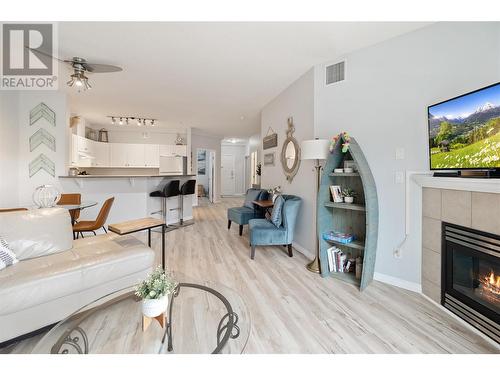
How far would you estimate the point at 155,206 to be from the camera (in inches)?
187

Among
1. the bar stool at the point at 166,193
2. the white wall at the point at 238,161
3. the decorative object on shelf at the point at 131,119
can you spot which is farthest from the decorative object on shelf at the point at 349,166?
the white wall at the point at 238,161

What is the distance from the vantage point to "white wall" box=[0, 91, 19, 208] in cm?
339

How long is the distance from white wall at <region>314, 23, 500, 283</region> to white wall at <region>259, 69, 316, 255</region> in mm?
478

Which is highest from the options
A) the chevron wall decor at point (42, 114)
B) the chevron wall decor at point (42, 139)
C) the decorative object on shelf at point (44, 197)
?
the chevron wall decor at point (42, 114)

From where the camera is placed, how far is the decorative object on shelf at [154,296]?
1308mm

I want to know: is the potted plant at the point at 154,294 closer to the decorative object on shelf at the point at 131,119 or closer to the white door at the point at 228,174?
the decorative object on shelf at the point at 131,119

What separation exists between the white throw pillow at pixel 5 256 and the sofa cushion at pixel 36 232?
7 cm

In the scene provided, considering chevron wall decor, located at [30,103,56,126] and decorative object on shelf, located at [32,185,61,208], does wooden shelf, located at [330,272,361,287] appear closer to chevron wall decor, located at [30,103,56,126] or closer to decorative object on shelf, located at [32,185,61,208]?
decorative object on shelf, located at [32,185,61,208]

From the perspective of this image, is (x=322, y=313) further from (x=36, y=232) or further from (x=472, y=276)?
(x=36, y=232)

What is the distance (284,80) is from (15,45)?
3.30 metres

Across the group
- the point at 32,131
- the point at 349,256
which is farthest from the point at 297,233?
the point at 32,131
